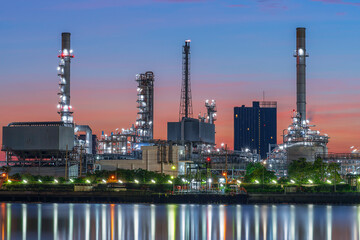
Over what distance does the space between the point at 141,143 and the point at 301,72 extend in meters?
34.9

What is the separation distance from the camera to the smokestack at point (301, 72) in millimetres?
147250

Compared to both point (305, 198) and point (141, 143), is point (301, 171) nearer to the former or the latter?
point (305, 198)

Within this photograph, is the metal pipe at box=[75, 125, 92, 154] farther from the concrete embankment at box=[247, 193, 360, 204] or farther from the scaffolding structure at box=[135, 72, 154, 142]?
the concrete embankment at box=[247, 193, 360, 204]

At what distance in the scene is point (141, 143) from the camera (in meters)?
156

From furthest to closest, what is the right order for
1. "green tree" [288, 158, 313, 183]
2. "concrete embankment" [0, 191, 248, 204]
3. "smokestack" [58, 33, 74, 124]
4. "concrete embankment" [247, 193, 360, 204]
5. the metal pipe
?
1. the metal pipe
2. "smokestack" [58, 33, 74, 124]
3. "green tree" [288, 158, 313, 183]
4. "concrete embankment" [0, 191, 248, 204]
5. "concrete embankment" [247, 193, 360, 204]

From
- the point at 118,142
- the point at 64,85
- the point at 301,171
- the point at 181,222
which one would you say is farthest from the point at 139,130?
the point at 181,222

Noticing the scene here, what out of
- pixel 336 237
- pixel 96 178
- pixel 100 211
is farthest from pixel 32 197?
pixel 336 237

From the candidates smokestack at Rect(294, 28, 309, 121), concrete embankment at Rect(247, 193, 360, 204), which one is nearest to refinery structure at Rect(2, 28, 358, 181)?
smokestack at Rect(294, 28, 309, 121)

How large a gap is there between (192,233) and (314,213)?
Answer: 2559 centimetres

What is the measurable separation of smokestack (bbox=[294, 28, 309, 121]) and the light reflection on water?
149 ft

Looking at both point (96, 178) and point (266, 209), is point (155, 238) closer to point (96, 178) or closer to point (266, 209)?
point (266, 209)

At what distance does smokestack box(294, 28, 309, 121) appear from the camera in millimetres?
147250

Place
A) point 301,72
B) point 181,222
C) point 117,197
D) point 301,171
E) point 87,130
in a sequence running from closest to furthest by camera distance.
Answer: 1. point 181,222
2. point 117,197
3. point 301,171
4. point 301,72
5. point 87,130

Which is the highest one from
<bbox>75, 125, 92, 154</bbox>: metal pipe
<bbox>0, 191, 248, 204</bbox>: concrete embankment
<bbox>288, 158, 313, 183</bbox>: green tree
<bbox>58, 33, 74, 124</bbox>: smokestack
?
<bbox>58, 33, 74, 124</bbox>: smokestack
